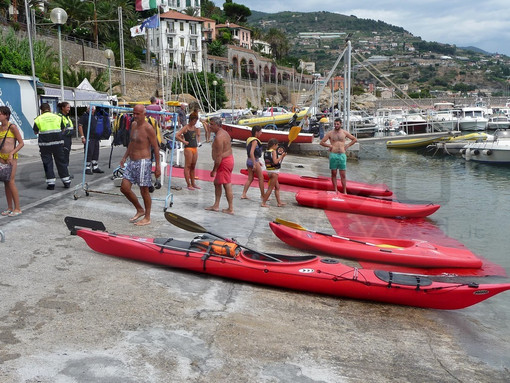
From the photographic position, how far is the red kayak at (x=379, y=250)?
7.61 m

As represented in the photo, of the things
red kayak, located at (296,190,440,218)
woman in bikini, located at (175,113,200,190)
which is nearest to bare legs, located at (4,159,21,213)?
woman in bikini, located at (175,113,200,190)

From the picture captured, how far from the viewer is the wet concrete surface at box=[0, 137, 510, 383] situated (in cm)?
389

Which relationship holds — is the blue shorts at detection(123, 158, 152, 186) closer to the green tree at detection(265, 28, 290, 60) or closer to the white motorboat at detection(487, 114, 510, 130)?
the white motorboat at detection(487, 114, 510, 130)

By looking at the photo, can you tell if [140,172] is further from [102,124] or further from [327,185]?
[327,185]

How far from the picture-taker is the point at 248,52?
266ft

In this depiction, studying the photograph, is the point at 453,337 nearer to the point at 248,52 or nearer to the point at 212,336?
the point at 212,336

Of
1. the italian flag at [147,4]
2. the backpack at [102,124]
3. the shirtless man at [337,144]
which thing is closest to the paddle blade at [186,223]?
the backpack at [102,124]

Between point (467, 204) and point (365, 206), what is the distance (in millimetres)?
5150

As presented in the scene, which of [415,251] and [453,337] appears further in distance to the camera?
[415,251]

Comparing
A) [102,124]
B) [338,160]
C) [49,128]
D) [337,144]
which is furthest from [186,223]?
[338,160]

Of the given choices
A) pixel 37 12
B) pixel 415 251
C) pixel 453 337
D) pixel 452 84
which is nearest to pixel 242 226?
pixel 415 251

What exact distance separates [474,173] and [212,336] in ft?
69.9

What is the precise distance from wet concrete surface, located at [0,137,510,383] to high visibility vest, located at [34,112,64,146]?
239cm

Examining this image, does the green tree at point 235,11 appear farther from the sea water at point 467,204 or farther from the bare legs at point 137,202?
the bare legs at point 137,202
